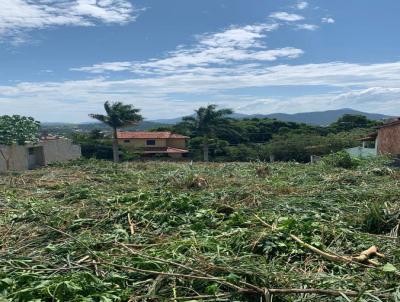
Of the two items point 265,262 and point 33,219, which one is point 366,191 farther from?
point 33,219

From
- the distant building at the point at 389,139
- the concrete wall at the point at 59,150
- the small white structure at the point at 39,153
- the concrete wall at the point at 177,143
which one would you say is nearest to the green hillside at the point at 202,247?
the distant building at the point at 389,139

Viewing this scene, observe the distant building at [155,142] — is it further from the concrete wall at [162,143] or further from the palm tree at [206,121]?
the palm tree at [206,121]

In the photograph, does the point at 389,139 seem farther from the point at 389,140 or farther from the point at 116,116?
the point at 116,116

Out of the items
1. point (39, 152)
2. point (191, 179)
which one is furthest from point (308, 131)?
point (191, 179)

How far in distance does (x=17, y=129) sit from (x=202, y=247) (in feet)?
65.0

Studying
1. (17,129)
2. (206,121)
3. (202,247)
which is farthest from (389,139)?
(202,247)

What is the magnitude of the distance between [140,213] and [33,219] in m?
1.29

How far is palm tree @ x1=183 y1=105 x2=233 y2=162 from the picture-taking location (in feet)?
108

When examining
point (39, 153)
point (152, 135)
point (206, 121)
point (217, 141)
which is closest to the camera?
point (39, 153)

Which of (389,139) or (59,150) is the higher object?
(389,139)

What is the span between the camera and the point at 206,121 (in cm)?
3294

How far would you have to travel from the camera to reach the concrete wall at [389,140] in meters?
21.1

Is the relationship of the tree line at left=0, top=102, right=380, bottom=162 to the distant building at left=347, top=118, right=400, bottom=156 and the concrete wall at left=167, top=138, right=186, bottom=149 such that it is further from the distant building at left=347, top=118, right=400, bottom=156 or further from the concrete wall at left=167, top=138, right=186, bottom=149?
the distant building at left=347, top=118, right=400, bottom=156

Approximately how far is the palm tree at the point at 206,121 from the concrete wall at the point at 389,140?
39.4ft
